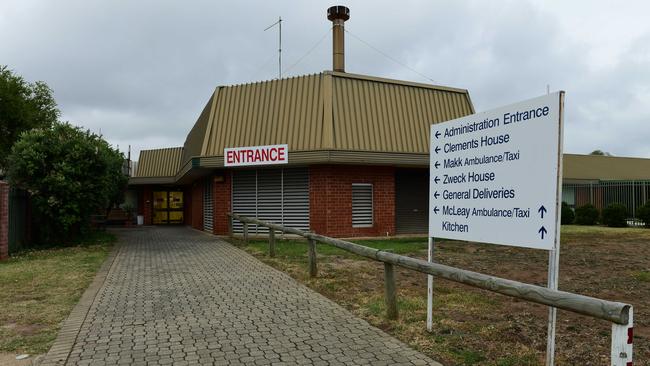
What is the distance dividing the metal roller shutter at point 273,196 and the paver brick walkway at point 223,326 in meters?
7.59

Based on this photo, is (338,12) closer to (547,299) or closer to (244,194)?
(244,194)

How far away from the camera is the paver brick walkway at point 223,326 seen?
190 inches

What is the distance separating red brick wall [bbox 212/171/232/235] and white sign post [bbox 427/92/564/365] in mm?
13144

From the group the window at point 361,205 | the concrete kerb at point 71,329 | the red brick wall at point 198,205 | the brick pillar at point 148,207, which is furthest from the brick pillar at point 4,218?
the brick pillar at point 148,207

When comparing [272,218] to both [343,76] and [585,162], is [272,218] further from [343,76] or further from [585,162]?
[585,162]

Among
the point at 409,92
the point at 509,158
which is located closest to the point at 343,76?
the point at 409,92

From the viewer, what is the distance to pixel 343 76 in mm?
17375

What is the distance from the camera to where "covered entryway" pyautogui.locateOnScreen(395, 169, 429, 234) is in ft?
61.9

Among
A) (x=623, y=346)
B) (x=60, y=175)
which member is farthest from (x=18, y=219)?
(x=623, y=346)

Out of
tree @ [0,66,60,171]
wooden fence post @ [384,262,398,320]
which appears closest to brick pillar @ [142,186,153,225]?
tree @ [0,66,60,171]

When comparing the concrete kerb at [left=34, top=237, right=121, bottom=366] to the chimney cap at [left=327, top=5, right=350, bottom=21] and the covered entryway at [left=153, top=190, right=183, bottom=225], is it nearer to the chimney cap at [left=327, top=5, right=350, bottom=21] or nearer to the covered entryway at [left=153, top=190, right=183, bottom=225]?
the chimney cap at [left=327, top=5, right=350, bottom=21]

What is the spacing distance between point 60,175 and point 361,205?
30.3 feet

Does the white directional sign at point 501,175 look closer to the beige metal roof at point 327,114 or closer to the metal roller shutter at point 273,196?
the beige metal roof at point 327,114

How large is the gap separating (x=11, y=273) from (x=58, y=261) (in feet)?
5.77
